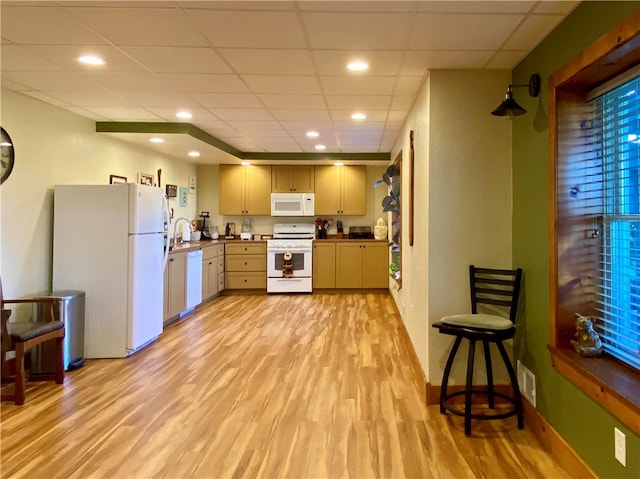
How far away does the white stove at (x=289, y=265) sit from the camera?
22.3 ft

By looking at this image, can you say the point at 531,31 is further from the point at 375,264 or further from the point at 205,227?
the point at 205,227

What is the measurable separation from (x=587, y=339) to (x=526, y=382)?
0.66 metres

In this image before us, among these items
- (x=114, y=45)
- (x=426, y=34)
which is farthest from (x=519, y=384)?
(x=114, y=45)

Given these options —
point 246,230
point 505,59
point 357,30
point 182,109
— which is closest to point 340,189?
point 246,230

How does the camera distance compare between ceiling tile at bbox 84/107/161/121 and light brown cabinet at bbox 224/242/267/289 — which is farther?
light brown cabinet at bbox 224/242/267/289

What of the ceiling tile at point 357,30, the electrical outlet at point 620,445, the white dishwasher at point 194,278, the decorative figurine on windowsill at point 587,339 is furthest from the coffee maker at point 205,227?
the electrical outlet at point 620,445

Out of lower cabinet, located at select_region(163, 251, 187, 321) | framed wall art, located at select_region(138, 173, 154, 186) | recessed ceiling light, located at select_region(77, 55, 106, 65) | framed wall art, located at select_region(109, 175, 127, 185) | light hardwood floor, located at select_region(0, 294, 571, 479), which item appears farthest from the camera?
framed wall art, located at select_region(138, 173, 154, 186)

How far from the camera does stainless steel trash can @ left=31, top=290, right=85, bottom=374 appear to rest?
10.7 ft

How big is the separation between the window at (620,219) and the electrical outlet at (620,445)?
12.3 inches

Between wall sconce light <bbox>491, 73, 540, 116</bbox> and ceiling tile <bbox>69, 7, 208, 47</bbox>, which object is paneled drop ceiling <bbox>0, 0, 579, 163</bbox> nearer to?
ceiling tile <bbox>69, 7, 208, 47</bbox>

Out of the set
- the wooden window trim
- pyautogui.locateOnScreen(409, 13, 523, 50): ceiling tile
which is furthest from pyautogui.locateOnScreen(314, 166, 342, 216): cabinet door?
the wooden window trim

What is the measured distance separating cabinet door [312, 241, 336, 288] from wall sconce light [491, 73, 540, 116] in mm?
4778

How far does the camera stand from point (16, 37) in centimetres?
238

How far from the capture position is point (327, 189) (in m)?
7.15
